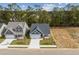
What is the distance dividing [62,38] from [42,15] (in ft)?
0.76

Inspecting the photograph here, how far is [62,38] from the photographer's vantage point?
186cm

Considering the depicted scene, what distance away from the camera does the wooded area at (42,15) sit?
1896mm

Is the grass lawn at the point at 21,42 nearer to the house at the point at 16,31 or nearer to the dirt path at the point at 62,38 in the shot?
the house at the point at 16,31

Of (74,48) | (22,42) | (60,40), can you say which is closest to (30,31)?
(22,42)

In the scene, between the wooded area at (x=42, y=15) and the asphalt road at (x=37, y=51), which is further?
the wooded area at (x=42, y=15)

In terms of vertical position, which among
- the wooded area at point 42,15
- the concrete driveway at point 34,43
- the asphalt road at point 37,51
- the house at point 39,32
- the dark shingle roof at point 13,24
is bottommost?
the asphalt road at point 37,51

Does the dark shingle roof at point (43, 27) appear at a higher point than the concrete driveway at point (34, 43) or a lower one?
higher

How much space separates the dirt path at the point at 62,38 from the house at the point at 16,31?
22cm

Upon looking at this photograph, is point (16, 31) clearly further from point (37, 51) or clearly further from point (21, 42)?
point (37, 51)

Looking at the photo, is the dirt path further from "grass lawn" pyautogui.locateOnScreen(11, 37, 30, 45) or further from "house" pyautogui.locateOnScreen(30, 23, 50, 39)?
"grass lawn" pyautogui.locateOnScreen(11, 37, 30, 45)

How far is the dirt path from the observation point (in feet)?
5.94

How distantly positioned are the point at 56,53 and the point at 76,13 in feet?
1.16

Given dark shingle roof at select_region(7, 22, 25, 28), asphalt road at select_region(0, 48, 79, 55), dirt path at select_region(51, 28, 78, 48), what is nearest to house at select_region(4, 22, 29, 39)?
dark shingle roof at select_region(7, 22, 25, 28)

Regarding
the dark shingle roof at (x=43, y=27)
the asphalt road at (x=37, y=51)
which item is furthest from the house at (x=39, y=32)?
the asphalt road at (x=37, y=51)
